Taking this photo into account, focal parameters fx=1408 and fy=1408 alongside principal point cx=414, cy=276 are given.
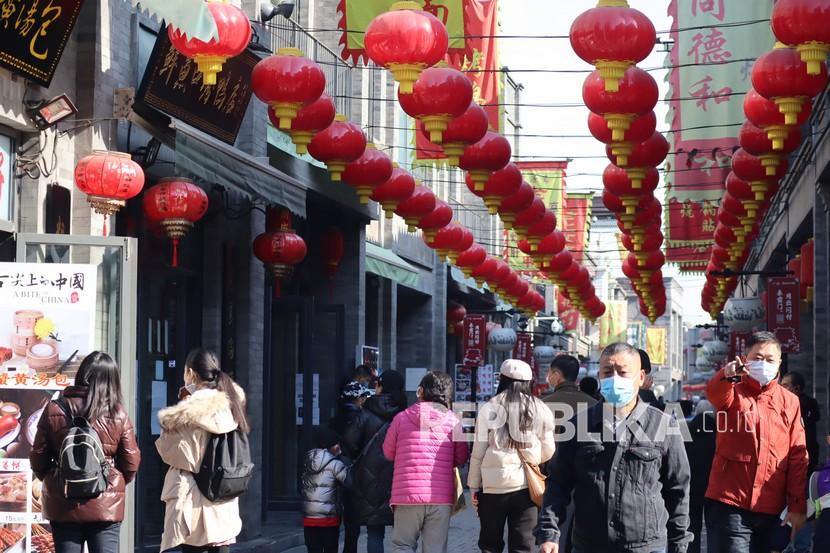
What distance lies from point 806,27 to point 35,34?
5.94 meters

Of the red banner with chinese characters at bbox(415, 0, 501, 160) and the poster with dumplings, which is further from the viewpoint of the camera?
the red banner with chinese characters at bbox(415, 0, 501, 160)

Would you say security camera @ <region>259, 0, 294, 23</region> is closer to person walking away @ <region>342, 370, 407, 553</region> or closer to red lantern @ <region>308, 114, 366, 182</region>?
red lantern @ <region>308, 114, 366, 182</region>

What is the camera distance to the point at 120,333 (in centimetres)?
1050

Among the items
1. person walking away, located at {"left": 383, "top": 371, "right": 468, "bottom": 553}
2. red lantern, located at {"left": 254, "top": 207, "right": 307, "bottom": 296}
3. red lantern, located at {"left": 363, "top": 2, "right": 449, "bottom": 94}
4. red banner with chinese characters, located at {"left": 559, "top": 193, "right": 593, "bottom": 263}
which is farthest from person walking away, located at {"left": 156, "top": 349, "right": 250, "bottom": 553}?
red banner with chinese characters, located at {"left": 559, "top": 193, "right": 593, "bottom": 263}

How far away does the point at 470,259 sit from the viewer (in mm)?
23953

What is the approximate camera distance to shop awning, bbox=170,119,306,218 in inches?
524

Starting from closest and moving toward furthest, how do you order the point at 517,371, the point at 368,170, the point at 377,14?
1. the point at 517,371
2. the point at 368,170
3. the point at 377,14

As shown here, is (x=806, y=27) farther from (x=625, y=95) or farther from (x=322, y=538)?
(x=322, y=538)

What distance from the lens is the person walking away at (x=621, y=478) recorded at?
6664 millimetres

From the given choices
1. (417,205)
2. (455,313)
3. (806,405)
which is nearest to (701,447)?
(806,405)

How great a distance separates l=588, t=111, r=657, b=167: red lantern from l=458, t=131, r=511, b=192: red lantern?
112 cm

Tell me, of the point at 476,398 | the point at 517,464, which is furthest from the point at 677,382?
the point at 517,464

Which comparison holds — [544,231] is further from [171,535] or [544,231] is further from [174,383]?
[171,535]

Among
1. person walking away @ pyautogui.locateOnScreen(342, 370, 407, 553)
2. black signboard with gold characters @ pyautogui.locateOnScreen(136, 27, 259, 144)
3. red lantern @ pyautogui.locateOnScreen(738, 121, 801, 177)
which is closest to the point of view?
person walking away @ pyautogui.locateOnScreen(342, 370, 407, 553)
